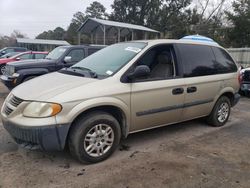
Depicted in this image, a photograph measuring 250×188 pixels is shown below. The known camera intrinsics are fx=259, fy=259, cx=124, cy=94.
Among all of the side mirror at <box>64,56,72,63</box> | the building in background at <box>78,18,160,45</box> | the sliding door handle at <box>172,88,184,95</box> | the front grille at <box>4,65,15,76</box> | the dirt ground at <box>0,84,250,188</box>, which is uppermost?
the building in background at <box>78,18,160,45</box>

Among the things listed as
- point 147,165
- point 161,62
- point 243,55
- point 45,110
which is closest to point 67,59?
point 161,62

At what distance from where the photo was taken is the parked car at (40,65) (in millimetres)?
7680

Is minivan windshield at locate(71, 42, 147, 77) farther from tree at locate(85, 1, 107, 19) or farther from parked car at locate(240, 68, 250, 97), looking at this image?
tree at locate(85, 1, 107, 19)

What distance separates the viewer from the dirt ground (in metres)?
3.22

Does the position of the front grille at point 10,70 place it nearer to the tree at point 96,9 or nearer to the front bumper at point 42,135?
the front bumper at point 42,135

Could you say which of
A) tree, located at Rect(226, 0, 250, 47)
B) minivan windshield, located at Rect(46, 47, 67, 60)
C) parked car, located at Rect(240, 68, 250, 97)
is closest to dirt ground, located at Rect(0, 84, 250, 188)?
minivan windshield, located at Rect(46, 47, 67, 60)

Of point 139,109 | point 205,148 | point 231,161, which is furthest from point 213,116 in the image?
point 139,109

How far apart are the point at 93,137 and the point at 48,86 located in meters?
0.96

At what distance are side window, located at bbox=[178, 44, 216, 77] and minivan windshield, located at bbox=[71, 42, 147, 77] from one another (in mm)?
856

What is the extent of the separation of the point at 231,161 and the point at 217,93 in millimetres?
1721

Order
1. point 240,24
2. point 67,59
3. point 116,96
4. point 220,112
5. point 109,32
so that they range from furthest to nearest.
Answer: point 109,32 → point 240,24 → point 67,59 → point 220,112 → point 116,96

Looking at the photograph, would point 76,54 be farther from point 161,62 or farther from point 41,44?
point 41,44

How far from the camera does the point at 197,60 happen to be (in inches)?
192

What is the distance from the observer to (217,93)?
5246 mm
